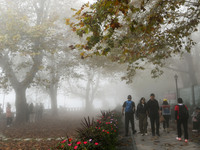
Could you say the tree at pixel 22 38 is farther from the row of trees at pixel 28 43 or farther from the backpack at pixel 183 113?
the backpack at pixel 183 113

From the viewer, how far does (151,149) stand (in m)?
7.32

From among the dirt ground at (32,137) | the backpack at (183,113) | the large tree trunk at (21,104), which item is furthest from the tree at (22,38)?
the backpack at (183,113)

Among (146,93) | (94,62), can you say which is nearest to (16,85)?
(94,62)

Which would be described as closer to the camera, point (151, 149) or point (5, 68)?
point (151, 149)

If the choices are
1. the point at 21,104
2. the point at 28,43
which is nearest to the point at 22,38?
the point at 28,43

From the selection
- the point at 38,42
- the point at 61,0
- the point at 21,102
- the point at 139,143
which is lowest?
the point at 139,143

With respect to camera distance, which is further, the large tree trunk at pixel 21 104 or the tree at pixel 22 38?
the large tree trunk at pixel 21 104

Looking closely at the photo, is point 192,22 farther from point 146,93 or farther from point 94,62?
point 146,93

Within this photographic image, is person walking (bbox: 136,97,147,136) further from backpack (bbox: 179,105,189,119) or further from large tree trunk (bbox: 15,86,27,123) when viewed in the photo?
large tree trunk (bbox: 15,86,27,123)

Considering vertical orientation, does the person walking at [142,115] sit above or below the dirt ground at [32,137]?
above

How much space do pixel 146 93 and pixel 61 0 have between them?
27732mm

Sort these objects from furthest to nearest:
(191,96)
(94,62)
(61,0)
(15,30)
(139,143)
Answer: (61,0), (94,62), (191,96), (15,30), (139,143)

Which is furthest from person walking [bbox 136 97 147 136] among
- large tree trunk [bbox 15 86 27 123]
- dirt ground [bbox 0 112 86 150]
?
large tree trunk [bbox 15 86 27 123]

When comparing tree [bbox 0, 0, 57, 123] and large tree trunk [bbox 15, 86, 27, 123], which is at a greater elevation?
tree [bbox 0, 0, 57, 123]
